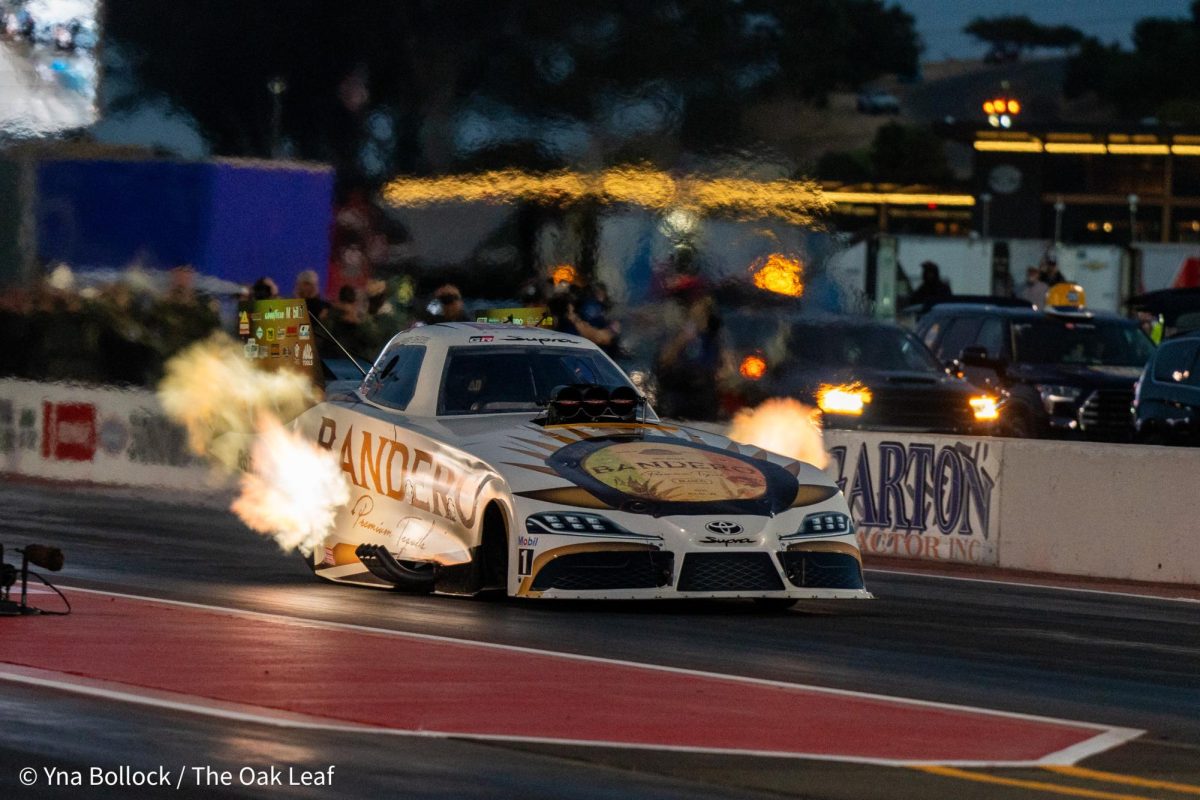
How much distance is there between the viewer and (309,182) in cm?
2791

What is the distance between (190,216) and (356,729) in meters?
19.8

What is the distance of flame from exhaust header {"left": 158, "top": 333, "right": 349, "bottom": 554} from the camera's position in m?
15.0

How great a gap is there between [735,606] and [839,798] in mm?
5826

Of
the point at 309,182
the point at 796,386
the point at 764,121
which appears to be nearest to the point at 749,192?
the point at 764,121

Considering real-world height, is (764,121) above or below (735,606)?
above

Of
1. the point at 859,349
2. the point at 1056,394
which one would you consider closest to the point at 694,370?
the point at 859,349

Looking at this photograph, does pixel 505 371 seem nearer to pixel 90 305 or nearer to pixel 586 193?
pixel 586 193

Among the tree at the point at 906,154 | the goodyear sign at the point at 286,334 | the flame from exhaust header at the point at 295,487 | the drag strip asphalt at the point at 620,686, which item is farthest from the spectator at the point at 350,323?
the tree at the point at 906,154

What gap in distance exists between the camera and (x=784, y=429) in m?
20.4

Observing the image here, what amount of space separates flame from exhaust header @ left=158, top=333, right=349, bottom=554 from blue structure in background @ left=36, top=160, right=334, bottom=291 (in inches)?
61.4

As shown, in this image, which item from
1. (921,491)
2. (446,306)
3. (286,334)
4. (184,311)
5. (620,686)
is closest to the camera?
(620,686)

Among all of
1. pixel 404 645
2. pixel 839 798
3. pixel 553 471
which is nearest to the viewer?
pixel 839 798

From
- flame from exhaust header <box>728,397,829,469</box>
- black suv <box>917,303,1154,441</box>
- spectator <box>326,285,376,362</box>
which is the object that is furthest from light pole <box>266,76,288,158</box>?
flame from exhaust header <box>728,397,829,469</box>

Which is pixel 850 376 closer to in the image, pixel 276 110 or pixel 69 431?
pixel 69 431
